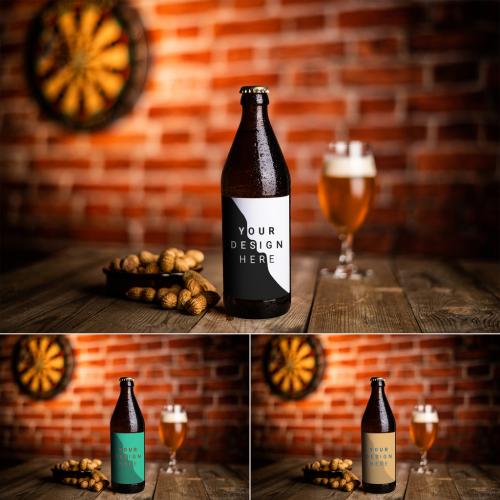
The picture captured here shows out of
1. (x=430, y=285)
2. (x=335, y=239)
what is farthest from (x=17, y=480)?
(x=335, y=239)

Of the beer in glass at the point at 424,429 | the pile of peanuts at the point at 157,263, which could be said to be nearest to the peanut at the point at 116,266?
the pile of peanuts at the point at 157,263

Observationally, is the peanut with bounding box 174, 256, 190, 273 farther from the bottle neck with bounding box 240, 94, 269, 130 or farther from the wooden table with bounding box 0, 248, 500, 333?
the bottle neck with bounding box 240, 94, 269, 130

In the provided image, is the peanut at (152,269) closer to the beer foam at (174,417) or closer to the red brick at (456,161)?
the beer foam at (174,417)

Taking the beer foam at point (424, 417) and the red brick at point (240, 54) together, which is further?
the red brick at point (240, 54)

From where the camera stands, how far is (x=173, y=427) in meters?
0.99

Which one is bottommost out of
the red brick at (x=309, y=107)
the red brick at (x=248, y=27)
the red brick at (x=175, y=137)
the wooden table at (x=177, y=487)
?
the wooden table at (x=177, y=487)

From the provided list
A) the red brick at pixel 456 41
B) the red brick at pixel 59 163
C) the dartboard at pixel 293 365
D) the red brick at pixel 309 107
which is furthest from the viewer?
the red brick at pixel 59 163

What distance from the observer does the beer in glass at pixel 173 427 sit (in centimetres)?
99

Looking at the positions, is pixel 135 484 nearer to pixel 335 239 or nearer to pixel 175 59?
pixel 335 239

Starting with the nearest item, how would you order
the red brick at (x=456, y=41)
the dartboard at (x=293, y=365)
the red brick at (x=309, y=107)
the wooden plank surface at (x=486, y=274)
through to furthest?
the dartboard at (x=293, y=365)
the wooden plank surface at (x=486, y=274)
the red brick at (x=456, y=41)
the red brick at (x=309, y=107)

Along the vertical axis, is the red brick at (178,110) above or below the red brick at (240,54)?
below

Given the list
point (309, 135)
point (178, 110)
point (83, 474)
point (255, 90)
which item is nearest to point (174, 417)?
point (83, 474)

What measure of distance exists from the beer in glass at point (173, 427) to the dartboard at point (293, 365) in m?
0.14

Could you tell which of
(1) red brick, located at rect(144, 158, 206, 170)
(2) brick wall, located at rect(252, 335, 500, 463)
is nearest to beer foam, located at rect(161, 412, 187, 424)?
(2) brick wall, located at rect(252, 335, 500, 463)
